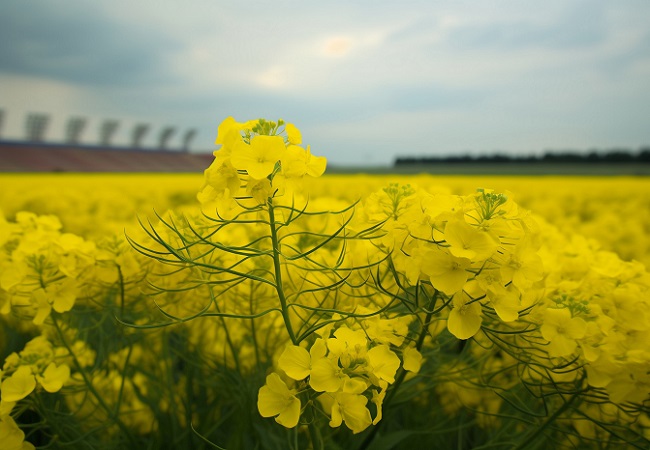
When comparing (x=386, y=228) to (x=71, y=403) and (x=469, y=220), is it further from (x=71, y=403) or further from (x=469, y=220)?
(x=71, y=403)

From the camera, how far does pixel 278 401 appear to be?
2.72ft

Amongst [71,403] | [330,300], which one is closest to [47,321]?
[71,403]

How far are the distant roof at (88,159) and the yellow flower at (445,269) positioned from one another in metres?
35.8

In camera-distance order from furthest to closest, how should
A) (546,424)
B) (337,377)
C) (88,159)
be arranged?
1. (88,159)
2. (546,424)
3. (337,377)

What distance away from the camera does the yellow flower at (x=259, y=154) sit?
83 centimetres

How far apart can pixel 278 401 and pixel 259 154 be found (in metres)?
0.42

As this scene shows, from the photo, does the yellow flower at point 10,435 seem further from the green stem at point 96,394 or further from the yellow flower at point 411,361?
the yellow flower at point 411,361

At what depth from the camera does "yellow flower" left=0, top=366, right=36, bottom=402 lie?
1.10 metres

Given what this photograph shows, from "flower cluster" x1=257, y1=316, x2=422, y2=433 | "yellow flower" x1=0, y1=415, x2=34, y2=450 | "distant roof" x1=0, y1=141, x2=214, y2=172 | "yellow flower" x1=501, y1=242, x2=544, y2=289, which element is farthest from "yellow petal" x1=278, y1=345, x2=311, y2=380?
"distant roof" x1=0, y1=141, x2=214, y2=172

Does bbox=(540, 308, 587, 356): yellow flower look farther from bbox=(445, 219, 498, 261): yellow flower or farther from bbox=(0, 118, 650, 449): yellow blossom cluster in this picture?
bbox=(445, 219, 498, 261): yellow flower

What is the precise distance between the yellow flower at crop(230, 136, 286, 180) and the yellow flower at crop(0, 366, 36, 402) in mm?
755

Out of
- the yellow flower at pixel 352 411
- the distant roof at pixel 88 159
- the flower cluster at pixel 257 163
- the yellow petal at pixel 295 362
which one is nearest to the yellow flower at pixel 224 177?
the flower cluster at pixel 257 163

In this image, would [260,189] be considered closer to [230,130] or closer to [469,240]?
[230,130]

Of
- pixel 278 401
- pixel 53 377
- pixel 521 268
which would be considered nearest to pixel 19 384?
pixel 53 377
